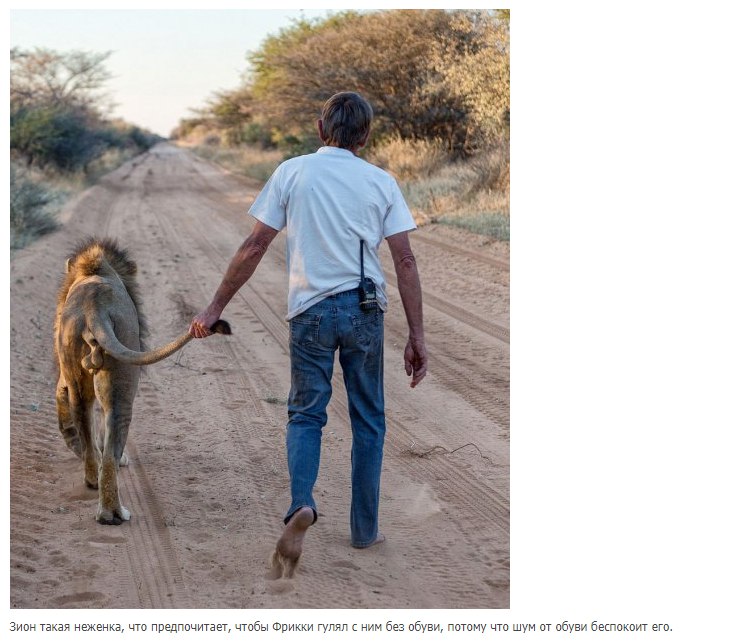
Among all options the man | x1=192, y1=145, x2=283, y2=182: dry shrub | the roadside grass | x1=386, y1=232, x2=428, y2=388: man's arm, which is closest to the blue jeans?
the man

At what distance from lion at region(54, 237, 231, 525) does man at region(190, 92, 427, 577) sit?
0.58m

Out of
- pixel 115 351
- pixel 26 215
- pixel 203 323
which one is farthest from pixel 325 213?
pixel 26 215

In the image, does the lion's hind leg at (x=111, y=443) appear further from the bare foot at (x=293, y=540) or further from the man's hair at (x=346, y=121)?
the man's hair at (x=346, y=121)

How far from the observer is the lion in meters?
4.60

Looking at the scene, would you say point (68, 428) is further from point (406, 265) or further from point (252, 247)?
point (406, 265)

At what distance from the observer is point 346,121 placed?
4082mm

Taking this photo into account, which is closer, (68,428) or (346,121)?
(346,121)

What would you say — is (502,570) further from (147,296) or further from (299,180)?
(147,296)

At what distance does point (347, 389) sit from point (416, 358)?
0.37 metres

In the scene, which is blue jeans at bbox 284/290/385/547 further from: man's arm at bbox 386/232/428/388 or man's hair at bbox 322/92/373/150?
man's hair at bbox 322/92/373/150

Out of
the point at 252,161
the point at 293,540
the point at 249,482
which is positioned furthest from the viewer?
the point at 252,161

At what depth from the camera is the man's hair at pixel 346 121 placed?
4.09 m

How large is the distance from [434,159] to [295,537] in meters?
19.2

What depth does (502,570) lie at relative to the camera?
4.12 metres
